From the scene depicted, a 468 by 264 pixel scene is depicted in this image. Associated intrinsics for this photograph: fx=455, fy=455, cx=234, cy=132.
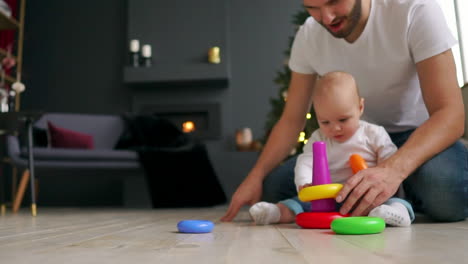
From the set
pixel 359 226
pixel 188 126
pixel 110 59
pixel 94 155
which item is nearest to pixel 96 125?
pixel 94 155

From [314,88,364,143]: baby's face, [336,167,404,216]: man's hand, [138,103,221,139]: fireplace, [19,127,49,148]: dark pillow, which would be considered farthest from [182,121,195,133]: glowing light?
[336,167,404,216]: man's hand

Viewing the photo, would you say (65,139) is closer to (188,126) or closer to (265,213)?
(188,126)

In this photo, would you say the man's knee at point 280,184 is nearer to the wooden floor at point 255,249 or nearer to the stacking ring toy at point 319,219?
the stacking ring toy at point 319,219

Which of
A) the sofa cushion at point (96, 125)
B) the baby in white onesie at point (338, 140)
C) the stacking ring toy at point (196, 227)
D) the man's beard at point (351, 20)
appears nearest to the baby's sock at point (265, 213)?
the baby in white onesie at point (338, 140)

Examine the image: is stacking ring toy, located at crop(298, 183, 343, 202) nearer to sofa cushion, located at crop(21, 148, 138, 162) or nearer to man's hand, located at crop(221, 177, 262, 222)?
man's hand, located at crop(221, 177, 262, 222)

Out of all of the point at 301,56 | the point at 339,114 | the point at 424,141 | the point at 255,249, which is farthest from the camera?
the point at 301,56

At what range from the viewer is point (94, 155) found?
3.39m

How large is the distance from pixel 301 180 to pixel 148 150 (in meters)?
2.40

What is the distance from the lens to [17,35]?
4875mm

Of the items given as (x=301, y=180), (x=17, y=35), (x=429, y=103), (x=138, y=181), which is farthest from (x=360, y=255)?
(x=17, y=35)

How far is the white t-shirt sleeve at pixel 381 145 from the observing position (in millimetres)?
1281

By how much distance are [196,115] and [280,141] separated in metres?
3.48

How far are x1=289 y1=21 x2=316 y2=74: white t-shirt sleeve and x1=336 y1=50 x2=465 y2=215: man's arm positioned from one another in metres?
0.40

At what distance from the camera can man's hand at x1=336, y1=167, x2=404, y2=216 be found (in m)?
1.05
